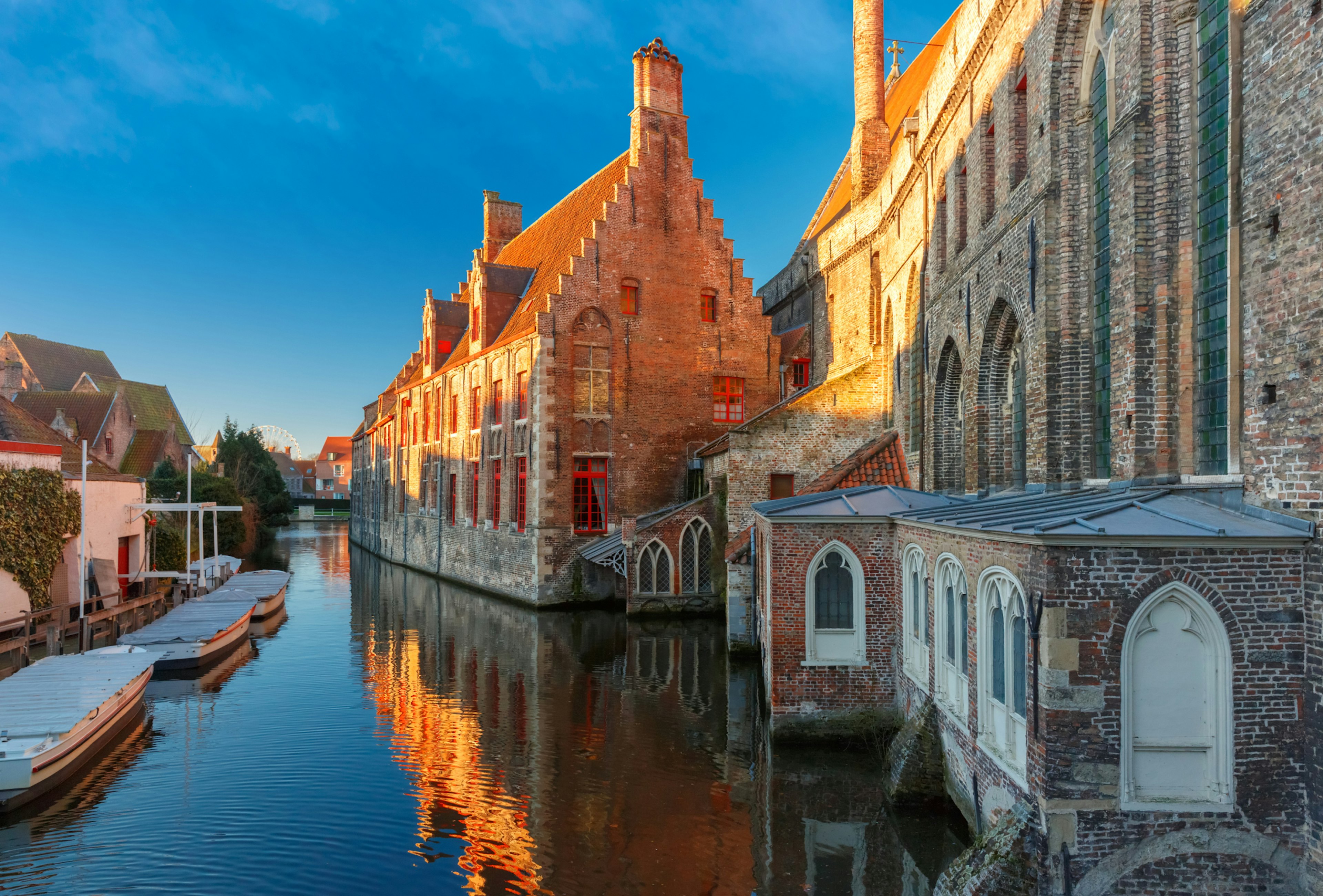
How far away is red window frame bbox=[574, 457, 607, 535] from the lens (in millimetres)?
24781

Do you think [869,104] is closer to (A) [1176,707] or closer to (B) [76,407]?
(A) [1176,707]

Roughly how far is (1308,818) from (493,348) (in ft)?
82.6

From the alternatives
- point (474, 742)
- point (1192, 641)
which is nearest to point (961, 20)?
point (1192, 641)

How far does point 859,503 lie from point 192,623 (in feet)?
51.1

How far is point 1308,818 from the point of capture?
578cm

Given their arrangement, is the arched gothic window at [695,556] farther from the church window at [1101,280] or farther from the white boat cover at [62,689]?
the church window at [1101,280]

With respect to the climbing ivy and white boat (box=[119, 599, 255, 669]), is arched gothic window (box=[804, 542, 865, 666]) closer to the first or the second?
white boat (box=[119, 599, 255, 669])

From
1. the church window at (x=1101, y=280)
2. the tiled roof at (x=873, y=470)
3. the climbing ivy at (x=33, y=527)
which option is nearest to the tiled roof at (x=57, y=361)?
the climbing ivy at (x=33, y=527)

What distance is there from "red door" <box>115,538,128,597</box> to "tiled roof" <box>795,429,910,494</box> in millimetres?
18685

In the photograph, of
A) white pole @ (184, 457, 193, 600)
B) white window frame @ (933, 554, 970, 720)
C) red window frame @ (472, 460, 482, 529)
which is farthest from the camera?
red window frame @ (472, 460, 482, 529)

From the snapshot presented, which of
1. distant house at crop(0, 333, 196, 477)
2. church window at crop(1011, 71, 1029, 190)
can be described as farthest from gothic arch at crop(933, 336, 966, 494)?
distant house at crop(0, 333, 196, 477)

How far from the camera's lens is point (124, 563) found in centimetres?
2364

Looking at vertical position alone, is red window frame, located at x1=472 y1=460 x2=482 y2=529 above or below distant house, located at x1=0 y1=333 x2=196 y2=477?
below

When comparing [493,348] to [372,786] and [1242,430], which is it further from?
[1242,430]
